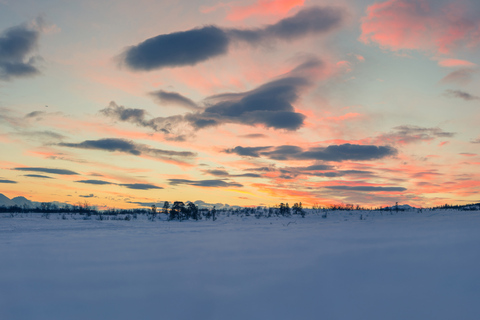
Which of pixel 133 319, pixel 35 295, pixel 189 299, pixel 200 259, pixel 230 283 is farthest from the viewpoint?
pixel 200 259

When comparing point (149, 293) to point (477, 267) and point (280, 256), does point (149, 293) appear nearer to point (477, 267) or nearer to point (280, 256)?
point (280, 256)

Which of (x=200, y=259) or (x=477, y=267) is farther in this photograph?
(x=200, y=259)

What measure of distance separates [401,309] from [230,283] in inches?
62.2

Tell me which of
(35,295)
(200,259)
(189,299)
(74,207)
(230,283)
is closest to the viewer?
(189,299)

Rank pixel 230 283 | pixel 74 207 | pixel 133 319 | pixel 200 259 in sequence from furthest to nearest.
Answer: pixel 74 207, pixel 200 259, pixel 230 283, pixel 133 319

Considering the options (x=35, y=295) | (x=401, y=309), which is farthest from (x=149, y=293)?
(x=401, y=309)

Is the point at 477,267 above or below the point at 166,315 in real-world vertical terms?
above

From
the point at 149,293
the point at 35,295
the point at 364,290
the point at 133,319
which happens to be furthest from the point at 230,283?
the point at 35,295

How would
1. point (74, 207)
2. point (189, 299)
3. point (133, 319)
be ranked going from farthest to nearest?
1. point (74, 207)
2. point (189, 299)
3. point (133, 319)

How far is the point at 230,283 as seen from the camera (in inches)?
127

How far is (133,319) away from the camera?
8.18 feet

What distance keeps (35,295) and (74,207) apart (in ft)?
130

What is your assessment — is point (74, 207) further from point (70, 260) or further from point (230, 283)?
point (230, 283)

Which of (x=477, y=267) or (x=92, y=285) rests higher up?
(x=477, y=267)
